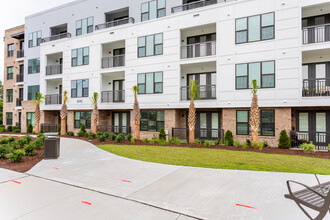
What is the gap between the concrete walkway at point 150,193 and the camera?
3.99 metres

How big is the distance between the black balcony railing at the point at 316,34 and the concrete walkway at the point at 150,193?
11.8 meters

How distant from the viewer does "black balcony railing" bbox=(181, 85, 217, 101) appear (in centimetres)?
1655

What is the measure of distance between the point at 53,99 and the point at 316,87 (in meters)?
25.8

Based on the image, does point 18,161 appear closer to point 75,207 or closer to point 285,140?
point 75,207

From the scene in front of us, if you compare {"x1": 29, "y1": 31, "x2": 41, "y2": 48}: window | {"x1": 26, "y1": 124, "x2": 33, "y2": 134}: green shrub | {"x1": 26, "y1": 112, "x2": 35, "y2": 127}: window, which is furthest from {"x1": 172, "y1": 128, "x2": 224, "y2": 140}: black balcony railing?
{"x1": 29, "y1": 31, "x2": 41, "y2": 48}: window

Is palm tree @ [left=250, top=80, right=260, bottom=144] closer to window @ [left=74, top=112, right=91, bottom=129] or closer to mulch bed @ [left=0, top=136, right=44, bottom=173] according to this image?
mulch bed @ [left=0, top=136, right=44, bottom=173]

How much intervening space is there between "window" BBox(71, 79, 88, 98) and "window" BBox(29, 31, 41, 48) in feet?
31.3

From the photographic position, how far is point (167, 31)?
57.3 feet

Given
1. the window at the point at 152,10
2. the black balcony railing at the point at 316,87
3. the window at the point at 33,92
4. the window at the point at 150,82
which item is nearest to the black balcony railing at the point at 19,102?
the window at the point at 33,92

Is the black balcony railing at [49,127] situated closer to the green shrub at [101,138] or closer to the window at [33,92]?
the window at [33,92]

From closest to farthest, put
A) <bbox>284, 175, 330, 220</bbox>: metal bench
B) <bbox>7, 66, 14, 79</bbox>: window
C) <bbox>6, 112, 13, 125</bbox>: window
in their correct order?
<bbox>284, 175, 330, 220</bbox>: metal bench < <bbox>6, 112, 13, 125</bbox>: window < <bbox>7, 66, 14, 79</bbox>: window

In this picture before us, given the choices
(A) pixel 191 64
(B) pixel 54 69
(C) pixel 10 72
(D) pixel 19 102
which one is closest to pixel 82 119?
(B) pixel 54 69

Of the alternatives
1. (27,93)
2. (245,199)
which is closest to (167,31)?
(245,199)

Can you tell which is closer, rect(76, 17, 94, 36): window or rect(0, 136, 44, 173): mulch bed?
rect(0, 136, 44, 173): mulch bed
